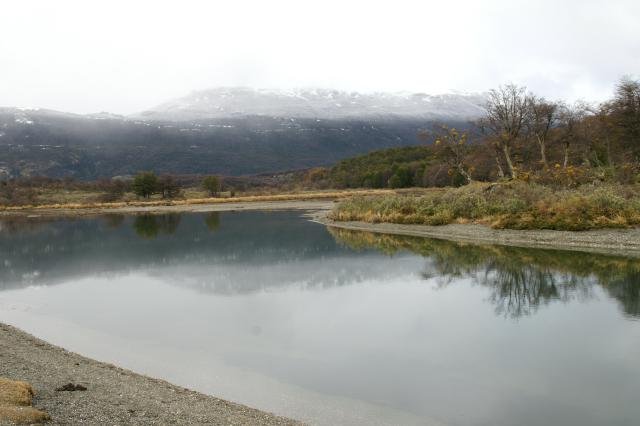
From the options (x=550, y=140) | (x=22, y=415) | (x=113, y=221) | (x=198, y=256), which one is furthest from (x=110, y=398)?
(x=113, y=221)

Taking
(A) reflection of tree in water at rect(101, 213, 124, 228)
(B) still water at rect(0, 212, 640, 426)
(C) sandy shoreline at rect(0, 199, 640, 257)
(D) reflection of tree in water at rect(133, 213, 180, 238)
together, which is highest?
(C) sandy shoreline at rect(0, 199, 640, 257)

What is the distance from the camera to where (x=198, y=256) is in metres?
31.4

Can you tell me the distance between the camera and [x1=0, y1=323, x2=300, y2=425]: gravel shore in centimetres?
819

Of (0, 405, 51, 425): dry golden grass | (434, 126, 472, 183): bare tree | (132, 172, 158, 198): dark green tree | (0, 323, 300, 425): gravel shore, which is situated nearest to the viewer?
(0, 405, 51, 425): dry golden grass

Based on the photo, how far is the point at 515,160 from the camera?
5594cm

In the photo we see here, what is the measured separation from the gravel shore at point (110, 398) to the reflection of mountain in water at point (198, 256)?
977cm

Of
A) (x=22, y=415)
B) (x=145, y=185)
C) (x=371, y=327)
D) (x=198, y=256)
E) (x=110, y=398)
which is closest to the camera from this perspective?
(x=22, y=415)

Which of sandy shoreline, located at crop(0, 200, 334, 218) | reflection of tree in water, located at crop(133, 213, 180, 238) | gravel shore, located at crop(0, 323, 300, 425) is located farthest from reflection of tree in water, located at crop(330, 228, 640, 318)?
sandy shoreline, located at crop(0, 200, 334, 218)

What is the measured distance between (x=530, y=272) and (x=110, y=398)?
58.7ft

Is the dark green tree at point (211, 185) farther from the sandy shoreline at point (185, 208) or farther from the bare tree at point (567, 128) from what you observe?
the bare tree at point (567, 128)

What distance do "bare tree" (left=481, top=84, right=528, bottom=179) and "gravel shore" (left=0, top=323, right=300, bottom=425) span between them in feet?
150

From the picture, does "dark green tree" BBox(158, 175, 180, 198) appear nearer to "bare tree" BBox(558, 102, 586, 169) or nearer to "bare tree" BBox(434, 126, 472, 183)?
"bare tree" BBox(434, 126, 472, 183)

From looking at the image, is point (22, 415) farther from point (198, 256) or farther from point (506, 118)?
point (506, 118)

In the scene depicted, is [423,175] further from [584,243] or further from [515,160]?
[584,243]
